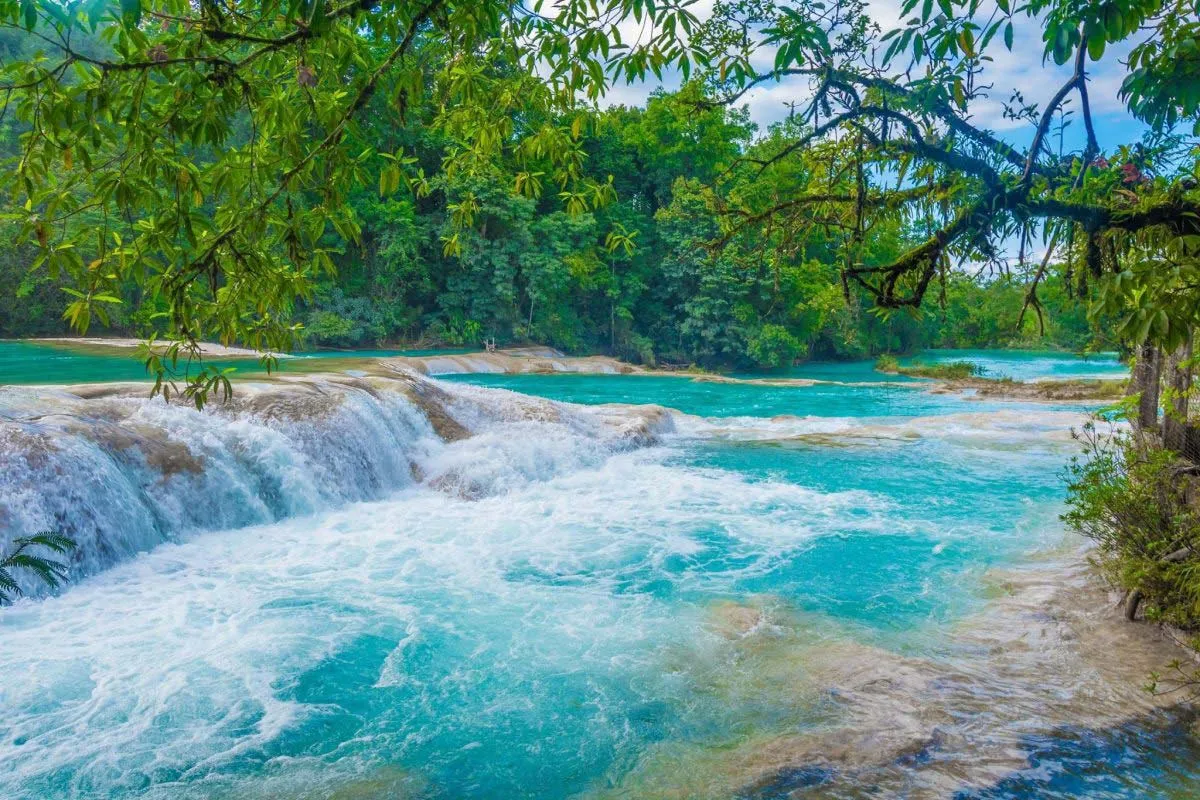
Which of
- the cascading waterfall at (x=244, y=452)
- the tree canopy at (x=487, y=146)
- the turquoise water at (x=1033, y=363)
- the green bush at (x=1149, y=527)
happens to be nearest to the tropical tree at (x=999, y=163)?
the tree canopy at (x=487, y=146)

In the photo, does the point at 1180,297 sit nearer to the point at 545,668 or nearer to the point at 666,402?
the point at 545,668

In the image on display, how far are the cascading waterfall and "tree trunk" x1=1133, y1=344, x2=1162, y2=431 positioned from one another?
6658mm

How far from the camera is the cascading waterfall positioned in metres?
6.32

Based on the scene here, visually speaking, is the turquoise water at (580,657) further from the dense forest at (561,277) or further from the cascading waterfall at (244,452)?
the dense forest at (561,277)

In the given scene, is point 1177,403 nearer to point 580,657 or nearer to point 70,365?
point 580,657

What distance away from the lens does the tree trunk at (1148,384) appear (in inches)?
217

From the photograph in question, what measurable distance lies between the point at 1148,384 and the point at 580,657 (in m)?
4.42

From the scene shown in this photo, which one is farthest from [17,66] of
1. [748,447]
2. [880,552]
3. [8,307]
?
[8,307]

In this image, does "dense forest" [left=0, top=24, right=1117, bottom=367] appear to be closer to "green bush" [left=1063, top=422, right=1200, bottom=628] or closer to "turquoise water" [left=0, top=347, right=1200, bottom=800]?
"turquoise water" [left=0, top=347, right=1200, bottom=800]

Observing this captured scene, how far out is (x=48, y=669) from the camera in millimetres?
4648

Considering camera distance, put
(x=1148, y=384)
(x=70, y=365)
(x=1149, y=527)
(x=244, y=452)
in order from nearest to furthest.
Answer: (x=1149, y=527)
(x=1148, y=384)
(x=244, y=452)
(x=70, y=365)

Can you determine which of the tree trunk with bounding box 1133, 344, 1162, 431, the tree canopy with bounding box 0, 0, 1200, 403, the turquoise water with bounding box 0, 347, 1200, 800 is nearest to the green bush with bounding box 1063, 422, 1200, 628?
the tree trunk with bounding box 1133, 344, 1162, 431

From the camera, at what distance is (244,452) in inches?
326

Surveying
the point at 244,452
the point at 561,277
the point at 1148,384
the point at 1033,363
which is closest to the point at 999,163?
the point at 1148,384
